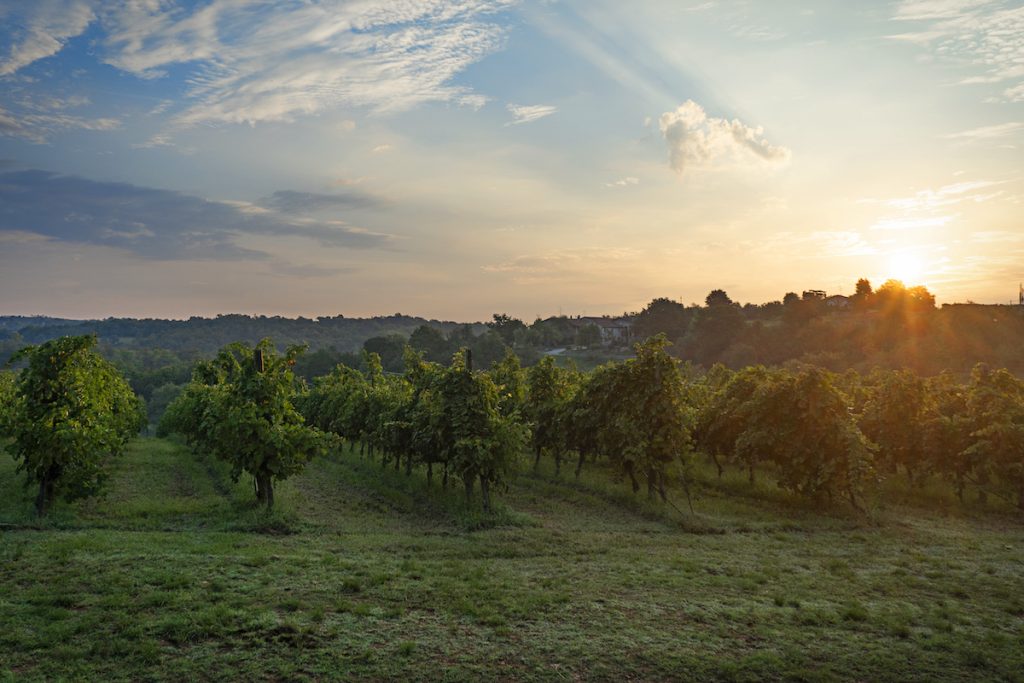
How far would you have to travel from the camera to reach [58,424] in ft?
61.4

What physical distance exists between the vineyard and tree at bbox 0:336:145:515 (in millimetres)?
85

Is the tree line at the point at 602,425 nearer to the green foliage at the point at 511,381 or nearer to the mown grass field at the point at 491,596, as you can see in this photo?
the green foliage at the point at 511,381

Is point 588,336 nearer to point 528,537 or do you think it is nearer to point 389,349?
point 389,349

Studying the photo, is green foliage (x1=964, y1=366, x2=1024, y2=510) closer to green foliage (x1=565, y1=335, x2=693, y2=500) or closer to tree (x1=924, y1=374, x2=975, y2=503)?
tree (x1=924, y1=374, x2=975, y2=503)

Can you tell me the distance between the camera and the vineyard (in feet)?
31.8

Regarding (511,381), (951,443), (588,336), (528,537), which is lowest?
(528,537)

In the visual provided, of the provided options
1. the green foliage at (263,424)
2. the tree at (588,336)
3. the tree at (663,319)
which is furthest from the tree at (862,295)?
the green foliage at (263,424)

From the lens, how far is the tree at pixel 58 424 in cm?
1853

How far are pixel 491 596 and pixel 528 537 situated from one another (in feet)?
18.9

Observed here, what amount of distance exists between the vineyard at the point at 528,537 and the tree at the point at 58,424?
0.28ft

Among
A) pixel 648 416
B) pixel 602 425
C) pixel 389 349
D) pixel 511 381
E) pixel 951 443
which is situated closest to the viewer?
pixel 648 416

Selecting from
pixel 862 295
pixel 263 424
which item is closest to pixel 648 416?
pixel 263 424

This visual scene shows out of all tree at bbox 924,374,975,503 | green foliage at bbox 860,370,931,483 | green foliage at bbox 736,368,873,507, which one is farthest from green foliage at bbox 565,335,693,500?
tree at bbox 924,374,975,503

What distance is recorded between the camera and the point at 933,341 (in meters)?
79.8
